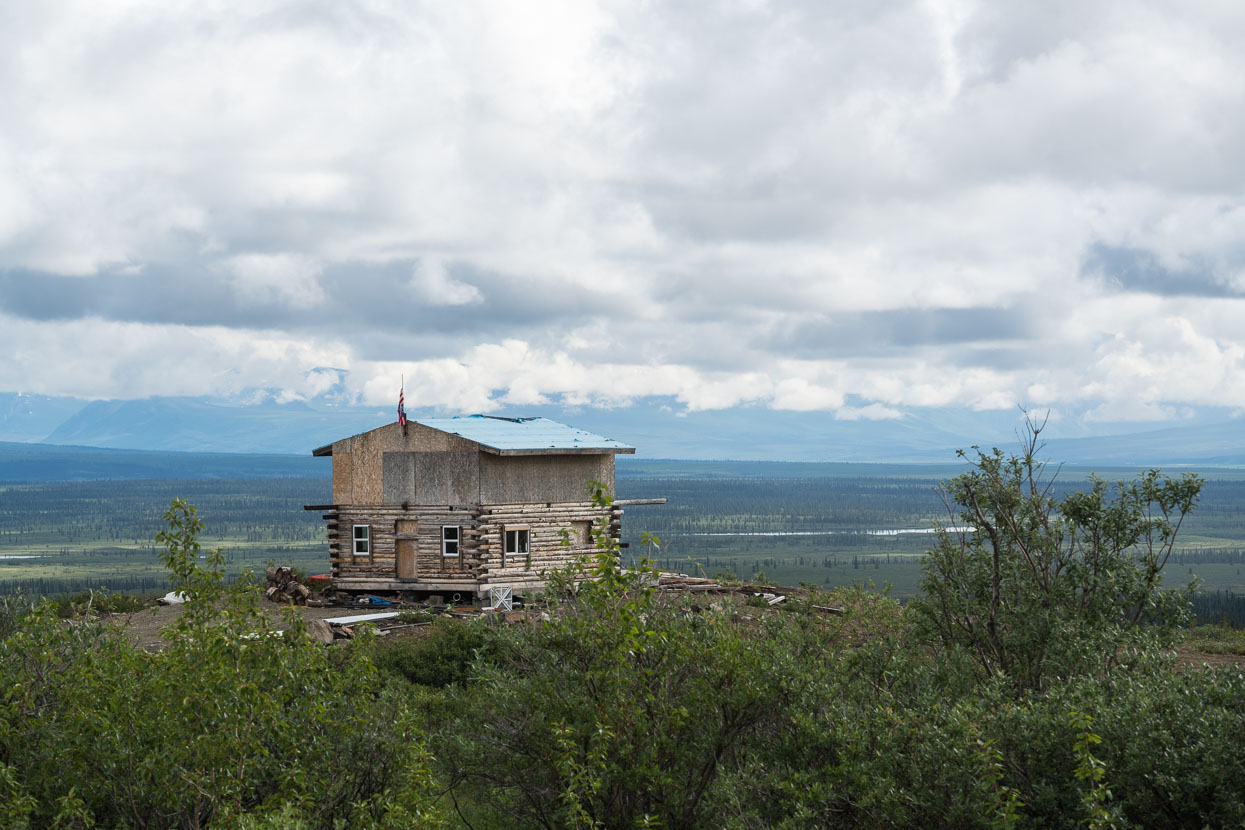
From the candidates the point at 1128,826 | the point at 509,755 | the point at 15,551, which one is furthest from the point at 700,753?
the point at 15,551

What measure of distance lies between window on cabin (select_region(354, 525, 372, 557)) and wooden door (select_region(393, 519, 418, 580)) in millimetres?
880

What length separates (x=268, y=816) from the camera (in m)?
9.02

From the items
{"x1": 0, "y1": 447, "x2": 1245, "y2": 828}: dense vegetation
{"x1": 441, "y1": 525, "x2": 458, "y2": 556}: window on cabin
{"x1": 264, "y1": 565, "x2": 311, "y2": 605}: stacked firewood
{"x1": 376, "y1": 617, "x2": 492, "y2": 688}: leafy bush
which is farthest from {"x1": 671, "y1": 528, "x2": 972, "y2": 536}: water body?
{"x1": 0, "y1": 447, "x2": 1245, "y2": 828}: dense vegetation

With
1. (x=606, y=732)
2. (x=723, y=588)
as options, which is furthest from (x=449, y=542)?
(x=606, y=732)

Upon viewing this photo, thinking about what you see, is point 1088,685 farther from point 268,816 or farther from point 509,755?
point 268,816

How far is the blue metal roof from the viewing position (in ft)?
110

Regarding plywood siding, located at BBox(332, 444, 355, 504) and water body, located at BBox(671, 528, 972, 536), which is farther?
water body, located at BBox(671, 528, 972, 536)

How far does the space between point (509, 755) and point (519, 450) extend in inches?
820

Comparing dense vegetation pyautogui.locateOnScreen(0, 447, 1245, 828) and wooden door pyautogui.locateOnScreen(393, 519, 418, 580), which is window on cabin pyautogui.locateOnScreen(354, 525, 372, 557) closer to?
wooden door pyautogui.locateOnScreen(393, 519, 418, 580)

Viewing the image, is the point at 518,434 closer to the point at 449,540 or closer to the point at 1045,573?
the point at 449,540

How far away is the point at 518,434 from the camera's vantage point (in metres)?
35.2

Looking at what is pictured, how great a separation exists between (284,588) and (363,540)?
301cm

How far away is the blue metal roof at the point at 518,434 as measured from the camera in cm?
3362

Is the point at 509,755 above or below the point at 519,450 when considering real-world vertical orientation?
below
